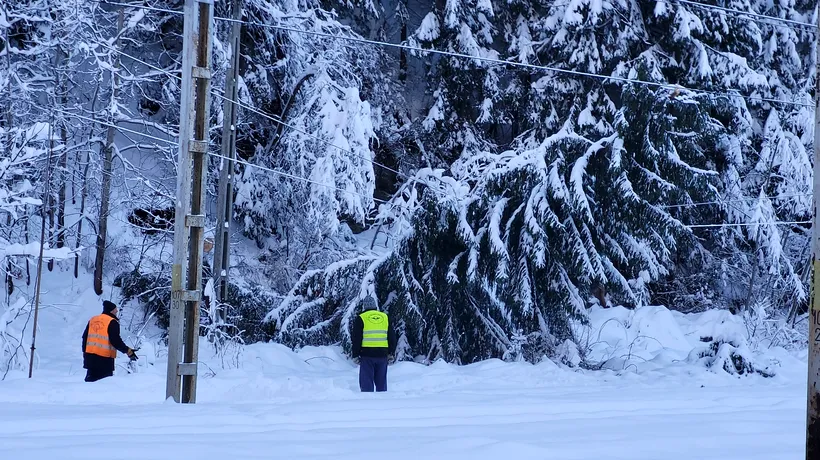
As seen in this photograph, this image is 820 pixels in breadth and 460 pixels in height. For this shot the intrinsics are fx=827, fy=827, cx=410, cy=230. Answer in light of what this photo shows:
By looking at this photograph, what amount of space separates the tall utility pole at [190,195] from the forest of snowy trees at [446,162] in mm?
3216

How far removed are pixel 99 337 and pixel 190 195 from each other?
8.89ft

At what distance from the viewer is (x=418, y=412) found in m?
7.54

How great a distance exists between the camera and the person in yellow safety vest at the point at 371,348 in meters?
11.1

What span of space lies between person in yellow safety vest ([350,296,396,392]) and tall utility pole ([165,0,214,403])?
251cm

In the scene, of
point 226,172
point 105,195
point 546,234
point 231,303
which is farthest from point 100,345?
point 105,195

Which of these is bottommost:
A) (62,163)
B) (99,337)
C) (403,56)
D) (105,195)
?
(99,337)

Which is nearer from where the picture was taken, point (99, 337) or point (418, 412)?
point (418, 412)

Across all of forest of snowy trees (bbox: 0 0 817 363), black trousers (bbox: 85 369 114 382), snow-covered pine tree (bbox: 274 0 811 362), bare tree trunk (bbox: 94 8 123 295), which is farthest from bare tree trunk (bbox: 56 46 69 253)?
black trousers (bbox: 85 369 114 382)

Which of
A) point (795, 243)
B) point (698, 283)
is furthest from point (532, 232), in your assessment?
point (795, 243)

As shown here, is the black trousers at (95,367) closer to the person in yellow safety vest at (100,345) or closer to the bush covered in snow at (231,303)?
the person in yellow safety vest at (100,345)

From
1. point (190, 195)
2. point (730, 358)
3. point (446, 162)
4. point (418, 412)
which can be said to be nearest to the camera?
point (418, 412)


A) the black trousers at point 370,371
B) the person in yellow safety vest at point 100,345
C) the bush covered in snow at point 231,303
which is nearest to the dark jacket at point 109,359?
the person in yellow safety vest at point 100,345

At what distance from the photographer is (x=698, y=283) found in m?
20.9

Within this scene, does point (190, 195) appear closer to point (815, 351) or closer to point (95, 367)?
point (95, 367)
